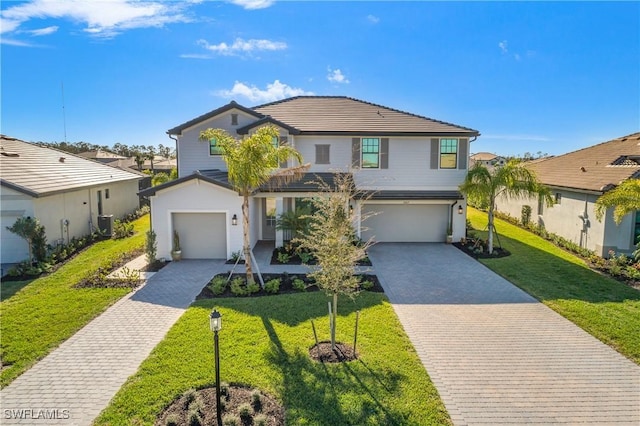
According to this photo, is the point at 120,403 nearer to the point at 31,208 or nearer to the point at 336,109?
the point at 31,208

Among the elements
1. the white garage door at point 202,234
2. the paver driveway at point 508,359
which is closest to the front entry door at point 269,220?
the white garage door at point 202,234

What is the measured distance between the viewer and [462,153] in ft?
61.3

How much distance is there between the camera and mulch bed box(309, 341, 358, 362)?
25.0ft

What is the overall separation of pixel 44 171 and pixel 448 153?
794 inches

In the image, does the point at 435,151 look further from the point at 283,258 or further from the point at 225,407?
the point at 225,407

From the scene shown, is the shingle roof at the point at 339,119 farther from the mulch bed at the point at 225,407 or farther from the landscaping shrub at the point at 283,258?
the mulch bed at the point at 225,407

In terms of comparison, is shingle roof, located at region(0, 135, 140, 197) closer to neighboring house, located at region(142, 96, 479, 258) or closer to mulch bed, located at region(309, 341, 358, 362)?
neighboring house, located at region(142, 96, 479, 258)

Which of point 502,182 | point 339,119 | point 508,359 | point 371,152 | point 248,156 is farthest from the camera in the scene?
point 339,119

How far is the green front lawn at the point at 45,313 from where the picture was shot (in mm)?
7809

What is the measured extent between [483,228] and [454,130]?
7.94 metres

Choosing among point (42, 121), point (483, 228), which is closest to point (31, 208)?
point (42, 121)

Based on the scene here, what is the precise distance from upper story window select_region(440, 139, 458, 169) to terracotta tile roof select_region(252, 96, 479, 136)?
0.57 metres

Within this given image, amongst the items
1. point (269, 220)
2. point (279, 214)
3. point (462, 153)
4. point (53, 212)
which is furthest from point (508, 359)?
point (53, 212)

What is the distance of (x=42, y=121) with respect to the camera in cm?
3128
